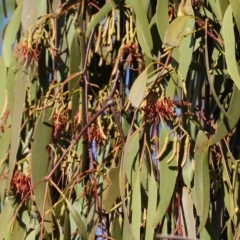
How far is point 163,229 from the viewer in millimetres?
1063

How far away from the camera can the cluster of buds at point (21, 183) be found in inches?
47.2

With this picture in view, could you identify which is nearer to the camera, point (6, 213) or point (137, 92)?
point (137, 92)

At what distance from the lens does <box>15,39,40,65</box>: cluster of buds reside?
122 cm

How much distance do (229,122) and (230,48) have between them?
101mm

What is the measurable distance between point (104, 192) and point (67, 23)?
0.39 metres

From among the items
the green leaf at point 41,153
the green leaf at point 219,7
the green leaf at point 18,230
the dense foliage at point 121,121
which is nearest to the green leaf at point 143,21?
the dense foliage at point 121,121

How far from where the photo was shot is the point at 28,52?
1228mm

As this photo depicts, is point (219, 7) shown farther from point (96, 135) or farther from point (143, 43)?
Answer: point (96, 135)

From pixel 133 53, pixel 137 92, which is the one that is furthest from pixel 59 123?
pixel 137 92

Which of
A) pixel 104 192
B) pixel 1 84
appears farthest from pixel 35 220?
pixel 1 84

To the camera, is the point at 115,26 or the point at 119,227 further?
the point at 115,26

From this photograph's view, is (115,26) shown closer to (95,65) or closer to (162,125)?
(95,65)

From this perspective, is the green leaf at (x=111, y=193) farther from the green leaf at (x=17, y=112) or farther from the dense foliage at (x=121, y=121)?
the green leaf at (x=17, y=112)

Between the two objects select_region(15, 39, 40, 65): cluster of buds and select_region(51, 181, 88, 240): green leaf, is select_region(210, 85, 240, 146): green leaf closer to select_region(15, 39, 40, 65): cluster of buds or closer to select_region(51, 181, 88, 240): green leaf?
select_region(51, 181, 88, 240): green leaf
